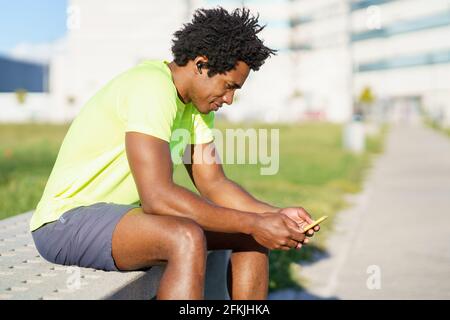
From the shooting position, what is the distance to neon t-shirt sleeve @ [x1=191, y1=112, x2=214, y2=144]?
10.4ft

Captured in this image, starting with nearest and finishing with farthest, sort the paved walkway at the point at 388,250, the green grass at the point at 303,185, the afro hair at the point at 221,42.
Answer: the afro hair at the point at 221,42 < the paved walkway at the point at 388,250 < the green grass at the point at 303,185

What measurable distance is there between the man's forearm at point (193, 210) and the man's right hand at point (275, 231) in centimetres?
4

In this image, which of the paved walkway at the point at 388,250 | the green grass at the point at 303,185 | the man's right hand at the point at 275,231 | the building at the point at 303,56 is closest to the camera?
the man's right hand at the point at 275,231

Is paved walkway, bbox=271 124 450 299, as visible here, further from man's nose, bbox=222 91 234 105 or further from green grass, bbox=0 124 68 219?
green grass, bbox=0 124 68 219

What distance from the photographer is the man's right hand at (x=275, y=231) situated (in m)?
2.60

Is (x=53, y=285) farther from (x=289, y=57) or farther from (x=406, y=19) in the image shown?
(x=289, y=57)

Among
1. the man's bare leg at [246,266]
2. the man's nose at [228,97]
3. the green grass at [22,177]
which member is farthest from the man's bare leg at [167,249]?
the green grass at [22,177]

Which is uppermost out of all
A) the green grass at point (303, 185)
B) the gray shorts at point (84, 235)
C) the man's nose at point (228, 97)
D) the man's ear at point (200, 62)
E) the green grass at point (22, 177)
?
the man's ear at point (200, 62)

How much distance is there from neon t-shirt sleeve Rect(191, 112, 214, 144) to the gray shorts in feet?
2.09

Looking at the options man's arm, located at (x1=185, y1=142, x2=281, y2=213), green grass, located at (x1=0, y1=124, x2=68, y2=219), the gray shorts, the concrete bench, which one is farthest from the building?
the gray shorts

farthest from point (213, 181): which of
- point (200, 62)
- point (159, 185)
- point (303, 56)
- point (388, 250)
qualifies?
point (303, 56)

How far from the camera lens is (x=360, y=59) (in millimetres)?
79562

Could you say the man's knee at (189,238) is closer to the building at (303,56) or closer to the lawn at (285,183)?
the lawn at (285,183)
